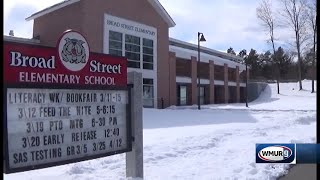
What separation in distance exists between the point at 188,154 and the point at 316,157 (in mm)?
3312

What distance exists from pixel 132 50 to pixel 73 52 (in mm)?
28553

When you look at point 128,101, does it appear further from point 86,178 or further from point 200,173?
point 200,173

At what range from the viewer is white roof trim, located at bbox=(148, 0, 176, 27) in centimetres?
3619

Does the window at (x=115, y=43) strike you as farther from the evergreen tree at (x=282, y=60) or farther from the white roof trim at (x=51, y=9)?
the evergreen tree at (x=282, y=60)

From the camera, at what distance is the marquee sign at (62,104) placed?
16.2 ft

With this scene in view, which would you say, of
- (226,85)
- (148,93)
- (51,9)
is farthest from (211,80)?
(51,9)

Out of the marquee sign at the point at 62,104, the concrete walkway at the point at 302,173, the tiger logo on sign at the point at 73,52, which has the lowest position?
the concrete walkway at the point at 302,173

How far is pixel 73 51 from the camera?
18.3 ft

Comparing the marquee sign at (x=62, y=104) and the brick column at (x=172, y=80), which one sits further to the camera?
the brick column at (x=172, y=80)

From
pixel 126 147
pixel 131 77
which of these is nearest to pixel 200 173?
pixel 126 147

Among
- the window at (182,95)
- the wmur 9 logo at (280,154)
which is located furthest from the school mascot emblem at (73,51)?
the window at (182,95)

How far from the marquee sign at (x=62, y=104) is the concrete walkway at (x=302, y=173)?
9.93ft

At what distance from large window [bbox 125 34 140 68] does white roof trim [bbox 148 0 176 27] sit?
11.8ft

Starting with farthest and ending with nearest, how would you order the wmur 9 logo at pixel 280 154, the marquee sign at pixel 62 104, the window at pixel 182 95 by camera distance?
the window at pixel 182 95
the wmur 9 logo at pixel 280 154
the marquee sign at pixel 62 104
